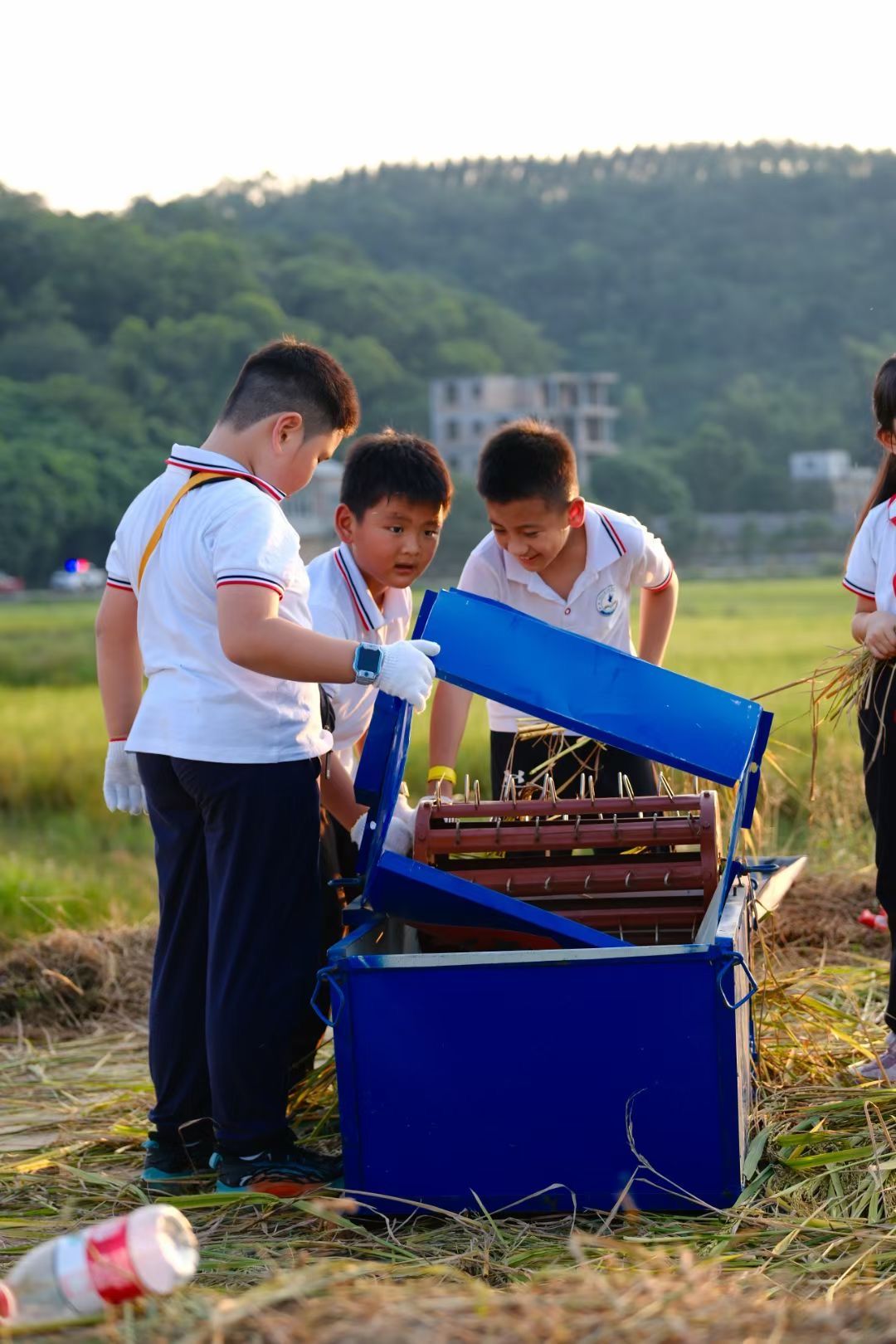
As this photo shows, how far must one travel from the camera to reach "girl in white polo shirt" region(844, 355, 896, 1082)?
10.9ft

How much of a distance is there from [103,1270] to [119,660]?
1.49 meters

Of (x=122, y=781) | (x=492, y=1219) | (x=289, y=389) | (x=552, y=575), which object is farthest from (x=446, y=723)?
(x=492, y=1219)

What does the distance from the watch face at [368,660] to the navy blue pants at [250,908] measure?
12.4 inches

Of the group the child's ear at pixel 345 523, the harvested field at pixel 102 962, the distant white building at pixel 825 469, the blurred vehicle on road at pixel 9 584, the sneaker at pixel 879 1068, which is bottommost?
the harvested field at pixel 102 962

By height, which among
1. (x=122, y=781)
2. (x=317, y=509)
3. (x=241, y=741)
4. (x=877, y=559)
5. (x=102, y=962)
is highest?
(x=317, y=509)

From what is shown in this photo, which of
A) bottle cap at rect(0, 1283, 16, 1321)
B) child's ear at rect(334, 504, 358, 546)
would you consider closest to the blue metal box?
child's ear at rect(334, 504, 358, 546)

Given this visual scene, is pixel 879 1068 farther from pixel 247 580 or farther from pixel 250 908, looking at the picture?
pixel 247 580

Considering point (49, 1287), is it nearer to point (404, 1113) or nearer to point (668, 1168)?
point (404, 1113)

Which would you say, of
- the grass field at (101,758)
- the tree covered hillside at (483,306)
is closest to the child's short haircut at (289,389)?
the grass field at (101,758)

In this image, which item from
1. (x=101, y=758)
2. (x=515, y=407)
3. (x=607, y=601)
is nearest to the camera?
(x=607, y=601)

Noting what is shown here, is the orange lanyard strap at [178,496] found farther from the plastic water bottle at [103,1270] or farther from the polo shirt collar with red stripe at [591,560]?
the plastic water bottle at [103,1270]

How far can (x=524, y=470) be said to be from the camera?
350 cm

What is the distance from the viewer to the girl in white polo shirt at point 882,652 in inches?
131

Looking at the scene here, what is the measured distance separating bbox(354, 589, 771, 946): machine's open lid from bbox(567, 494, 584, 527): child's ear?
872 mm
